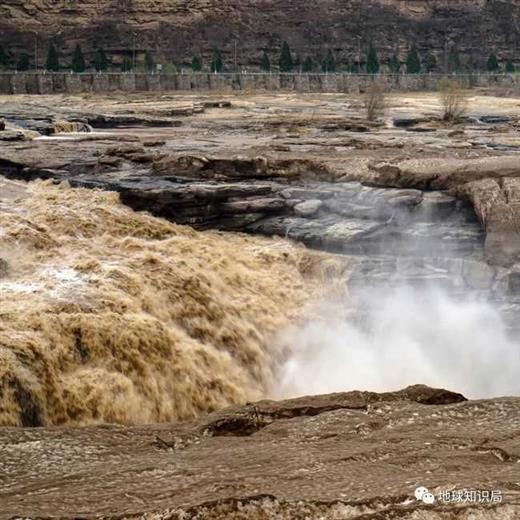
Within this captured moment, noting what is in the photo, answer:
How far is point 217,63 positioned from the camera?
71688mm

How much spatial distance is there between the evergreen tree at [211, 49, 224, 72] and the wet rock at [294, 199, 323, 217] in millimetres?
57746

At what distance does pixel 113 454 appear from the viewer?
676 cm

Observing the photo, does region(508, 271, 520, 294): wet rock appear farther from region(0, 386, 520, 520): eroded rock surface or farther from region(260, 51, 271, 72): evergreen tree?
region(260, 51, 271, 72): evergreen tree

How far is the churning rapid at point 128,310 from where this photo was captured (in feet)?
30.3

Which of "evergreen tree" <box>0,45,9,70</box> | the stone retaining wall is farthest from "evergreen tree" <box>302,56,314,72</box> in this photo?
"evergreen tree" <box>0,45,9,70</box>

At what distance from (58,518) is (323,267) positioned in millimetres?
8434

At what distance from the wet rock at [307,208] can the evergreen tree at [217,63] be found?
57.7 meters

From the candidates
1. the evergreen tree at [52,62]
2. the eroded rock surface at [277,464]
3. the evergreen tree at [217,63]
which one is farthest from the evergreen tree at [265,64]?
the eroded rock surface at [277,464]

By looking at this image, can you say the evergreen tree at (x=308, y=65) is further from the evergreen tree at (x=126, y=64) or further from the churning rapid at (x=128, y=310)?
the churning rapid at (x=128, y=310)

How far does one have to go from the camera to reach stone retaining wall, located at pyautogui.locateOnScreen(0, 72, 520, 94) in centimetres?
5819

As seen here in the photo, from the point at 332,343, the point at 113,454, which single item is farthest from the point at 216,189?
the point at 113,454

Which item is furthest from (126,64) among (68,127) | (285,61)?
(68,127)

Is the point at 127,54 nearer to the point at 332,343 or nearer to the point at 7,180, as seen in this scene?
the point at 7,180

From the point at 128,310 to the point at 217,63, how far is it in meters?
63.2
